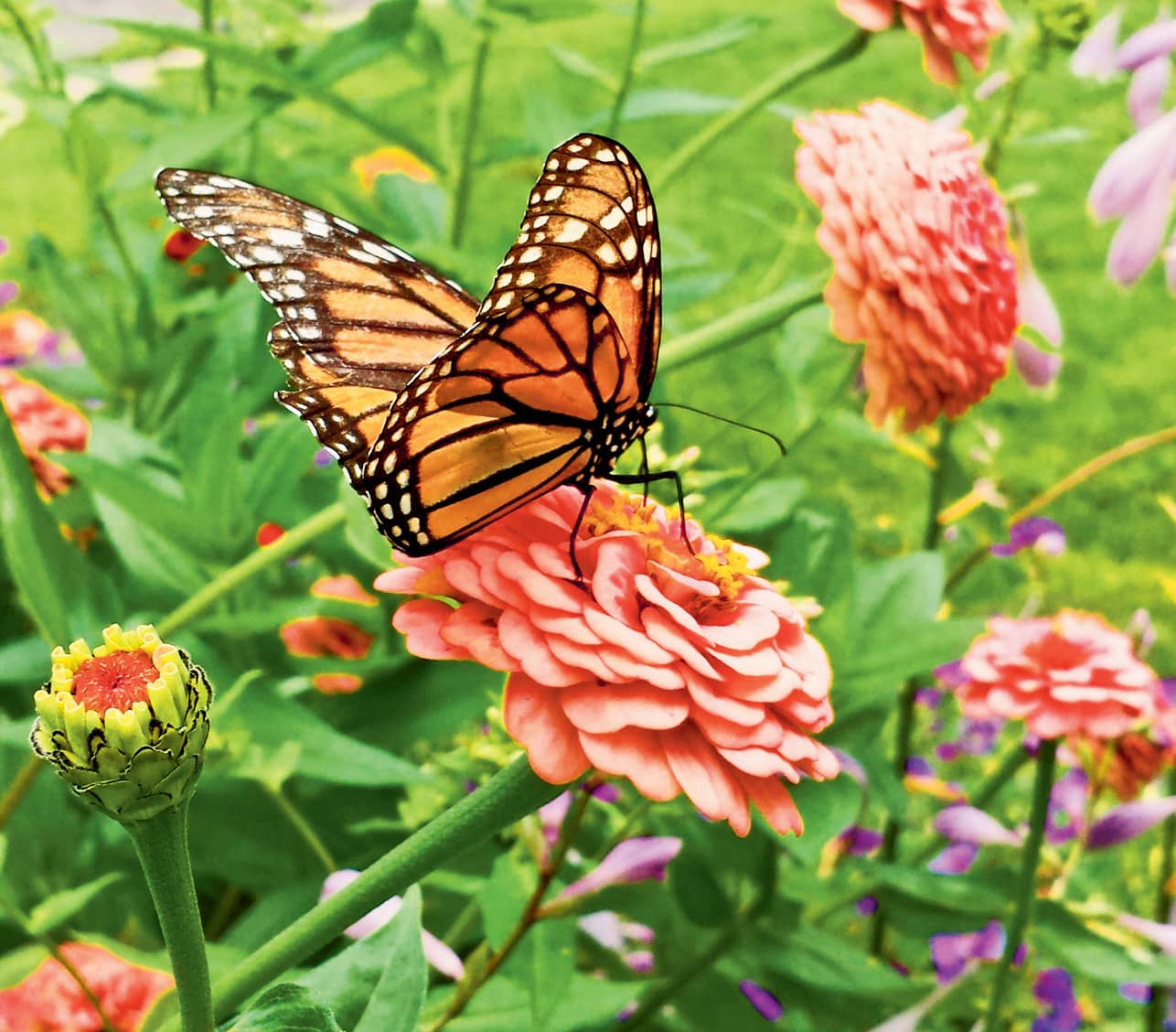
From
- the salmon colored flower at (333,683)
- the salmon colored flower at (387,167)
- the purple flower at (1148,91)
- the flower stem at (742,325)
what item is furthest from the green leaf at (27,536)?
the salmon colored flower at (387,167)

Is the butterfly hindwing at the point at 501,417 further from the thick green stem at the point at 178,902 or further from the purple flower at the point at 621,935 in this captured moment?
the purple flower at the point at 621,935

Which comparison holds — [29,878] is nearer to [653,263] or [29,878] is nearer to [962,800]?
[653,263]

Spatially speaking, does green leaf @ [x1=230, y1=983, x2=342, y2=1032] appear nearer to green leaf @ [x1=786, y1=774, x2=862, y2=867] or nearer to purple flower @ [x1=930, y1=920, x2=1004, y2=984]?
green leaf @ [x1=786, y1=774, x2=862, y2=867]

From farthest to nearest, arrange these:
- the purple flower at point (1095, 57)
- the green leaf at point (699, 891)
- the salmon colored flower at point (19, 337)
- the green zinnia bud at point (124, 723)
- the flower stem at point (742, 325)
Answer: the salmon colored flower at point (19, 337), the purple flower at point (1095, 57), the green leaf at point (699, 891), the flower stem at point (742, 325), the green zinnia bud at point (124, 723)

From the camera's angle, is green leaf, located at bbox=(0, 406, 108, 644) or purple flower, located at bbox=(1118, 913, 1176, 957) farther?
purple flower, located at bbox=(1118, 913, 1176, 957)

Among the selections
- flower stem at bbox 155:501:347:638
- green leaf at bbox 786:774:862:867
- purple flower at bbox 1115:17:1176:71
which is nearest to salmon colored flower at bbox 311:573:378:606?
flower stem at bbox 155:501:347:638
